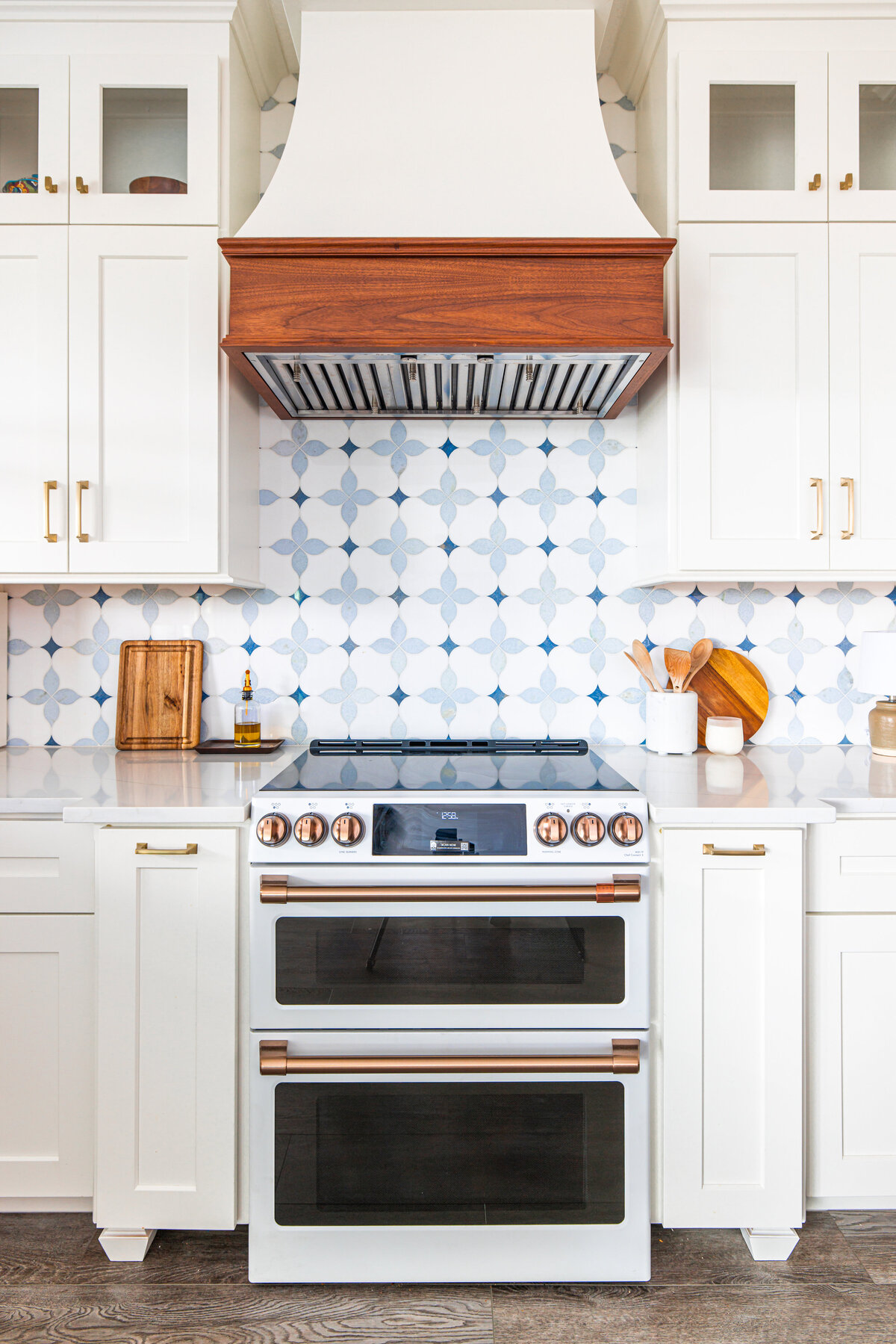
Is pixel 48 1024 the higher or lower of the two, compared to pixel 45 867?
lower

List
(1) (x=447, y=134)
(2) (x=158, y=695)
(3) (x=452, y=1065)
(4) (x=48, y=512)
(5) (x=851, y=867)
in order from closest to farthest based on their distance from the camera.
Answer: (3) (x=452, y=1065), (5) (x=851, y=867), (1) (x=447, y=134), (4) (x=48, y=512), (2) (x=158, y=695)

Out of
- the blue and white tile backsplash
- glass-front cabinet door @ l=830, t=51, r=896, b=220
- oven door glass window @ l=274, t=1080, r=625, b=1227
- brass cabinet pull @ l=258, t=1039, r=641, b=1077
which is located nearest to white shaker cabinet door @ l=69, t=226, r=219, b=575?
the blue and white tile backsplash

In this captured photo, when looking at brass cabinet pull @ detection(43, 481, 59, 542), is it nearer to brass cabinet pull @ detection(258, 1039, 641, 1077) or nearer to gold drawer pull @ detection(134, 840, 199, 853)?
gold drawer pull @ detection(134, 840, 199, 853)

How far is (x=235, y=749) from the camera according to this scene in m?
2.13

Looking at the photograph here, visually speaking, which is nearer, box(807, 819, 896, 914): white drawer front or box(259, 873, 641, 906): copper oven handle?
box(259, 873, 641, 906): copper oven handle

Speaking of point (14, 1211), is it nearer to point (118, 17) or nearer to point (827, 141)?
point (118, 17)

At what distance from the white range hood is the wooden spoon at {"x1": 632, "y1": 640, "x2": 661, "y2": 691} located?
96 cm

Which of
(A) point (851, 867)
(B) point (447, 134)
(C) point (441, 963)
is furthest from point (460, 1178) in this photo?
(B) point (447, 134)

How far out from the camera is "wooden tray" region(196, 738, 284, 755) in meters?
2.11

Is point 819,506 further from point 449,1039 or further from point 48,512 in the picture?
point 48,512

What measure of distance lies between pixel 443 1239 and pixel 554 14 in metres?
2.51

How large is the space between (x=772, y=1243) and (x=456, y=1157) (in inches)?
26.3

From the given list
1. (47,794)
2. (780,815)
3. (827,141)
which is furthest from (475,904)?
(827,141)

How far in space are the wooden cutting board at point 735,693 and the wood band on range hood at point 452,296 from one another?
942 millimetres
